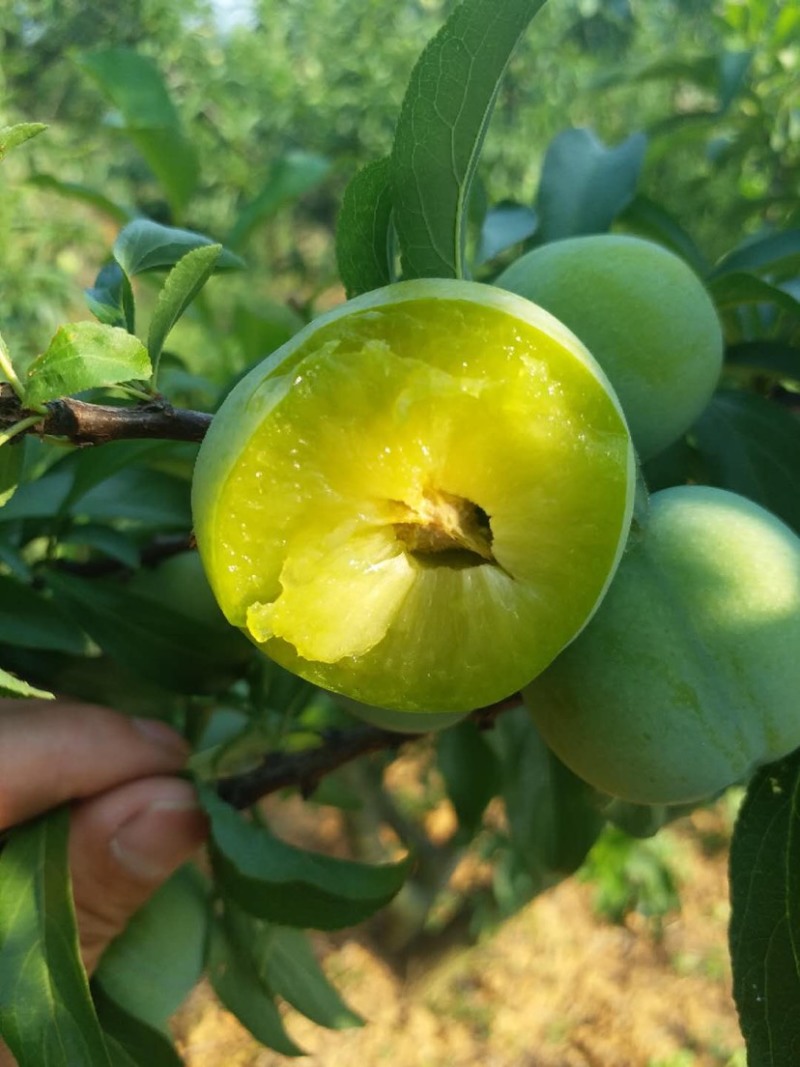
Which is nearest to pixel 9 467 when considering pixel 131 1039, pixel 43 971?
pixel 43 971

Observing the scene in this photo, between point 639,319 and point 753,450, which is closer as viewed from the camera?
point 639,319

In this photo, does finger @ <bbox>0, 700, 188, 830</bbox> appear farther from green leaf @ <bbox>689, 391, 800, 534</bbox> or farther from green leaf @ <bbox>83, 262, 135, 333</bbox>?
green leaf @ <bbox>689, 391, 800, 534</bbox>

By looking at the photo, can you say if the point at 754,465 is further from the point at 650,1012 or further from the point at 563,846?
the point at 650,1012

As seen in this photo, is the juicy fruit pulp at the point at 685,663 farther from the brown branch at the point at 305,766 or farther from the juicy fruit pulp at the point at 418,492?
the brown branch at the point at 305,766

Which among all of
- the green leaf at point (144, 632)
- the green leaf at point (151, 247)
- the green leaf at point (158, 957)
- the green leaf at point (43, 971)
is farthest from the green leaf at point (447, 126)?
the green leaf at point (158, 957)

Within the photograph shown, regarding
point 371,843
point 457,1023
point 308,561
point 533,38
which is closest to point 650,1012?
point 457,1023

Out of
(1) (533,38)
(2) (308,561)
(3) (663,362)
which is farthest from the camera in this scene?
(1) (533,38)

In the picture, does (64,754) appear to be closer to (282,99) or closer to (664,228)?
(664,228)

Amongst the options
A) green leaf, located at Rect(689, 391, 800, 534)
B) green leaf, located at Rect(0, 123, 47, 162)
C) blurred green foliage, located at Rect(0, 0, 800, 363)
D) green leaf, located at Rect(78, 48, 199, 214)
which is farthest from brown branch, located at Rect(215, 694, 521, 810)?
blurred green foliage, located at Rect(0, 0, 800, 363)
